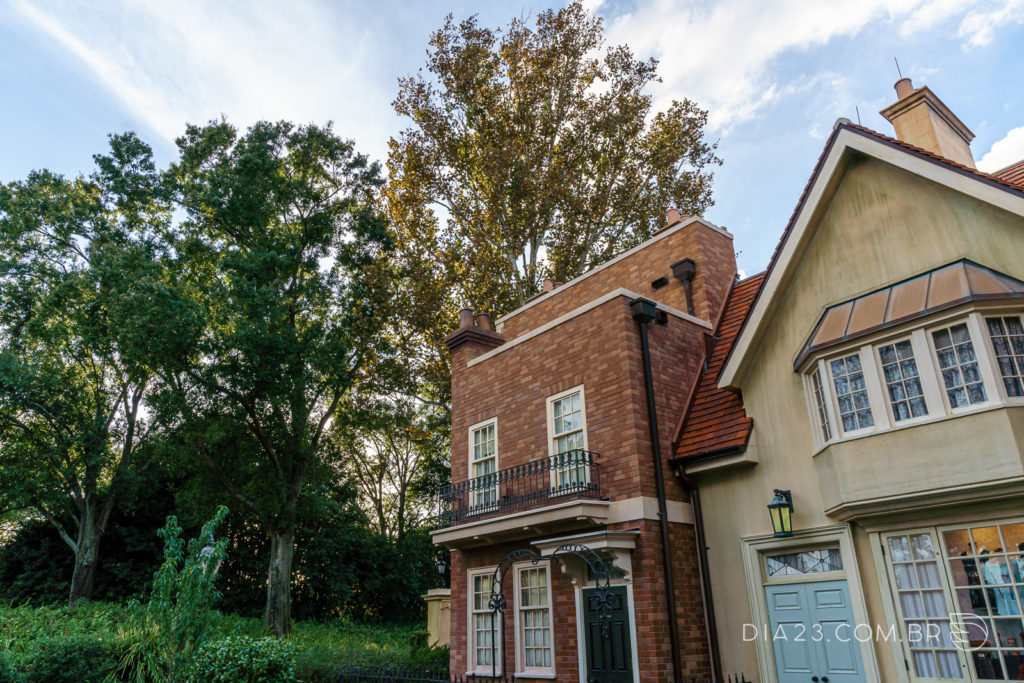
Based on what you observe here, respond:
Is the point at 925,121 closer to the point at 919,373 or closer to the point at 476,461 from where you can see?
the point at 919,373

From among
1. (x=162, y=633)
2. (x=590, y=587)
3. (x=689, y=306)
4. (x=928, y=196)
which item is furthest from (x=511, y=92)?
(x=162, y=633)

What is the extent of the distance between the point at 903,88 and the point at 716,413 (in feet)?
24.5

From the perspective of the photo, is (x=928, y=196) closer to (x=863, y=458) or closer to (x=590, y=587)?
(x=863, y=458)

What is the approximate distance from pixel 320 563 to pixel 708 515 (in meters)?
22.5

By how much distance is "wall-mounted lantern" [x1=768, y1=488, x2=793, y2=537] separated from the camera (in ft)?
33.1

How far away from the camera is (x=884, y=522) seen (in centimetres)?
920

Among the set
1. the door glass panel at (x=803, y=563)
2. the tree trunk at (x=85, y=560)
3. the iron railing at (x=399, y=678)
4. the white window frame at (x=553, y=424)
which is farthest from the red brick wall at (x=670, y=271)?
the tree trunk at (x=85, y=560)

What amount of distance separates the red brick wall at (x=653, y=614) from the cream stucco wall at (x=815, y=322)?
0.40 meters

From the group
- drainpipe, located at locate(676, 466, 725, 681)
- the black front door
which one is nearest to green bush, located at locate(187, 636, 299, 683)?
the black front door

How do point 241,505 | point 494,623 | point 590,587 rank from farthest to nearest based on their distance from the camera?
1. point 241,505
2. point 494,623
3. point 590,587

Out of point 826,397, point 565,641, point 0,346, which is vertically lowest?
point 565,641

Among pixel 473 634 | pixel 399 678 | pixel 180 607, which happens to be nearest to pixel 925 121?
pixel 473 634

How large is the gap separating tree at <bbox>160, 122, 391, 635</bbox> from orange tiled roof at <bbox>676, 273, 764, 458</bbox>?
1455 centimetres

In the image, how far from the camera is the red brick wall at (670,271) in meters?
14.4
